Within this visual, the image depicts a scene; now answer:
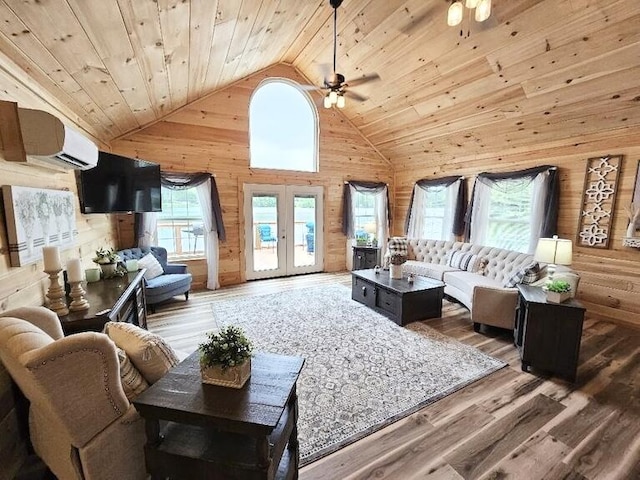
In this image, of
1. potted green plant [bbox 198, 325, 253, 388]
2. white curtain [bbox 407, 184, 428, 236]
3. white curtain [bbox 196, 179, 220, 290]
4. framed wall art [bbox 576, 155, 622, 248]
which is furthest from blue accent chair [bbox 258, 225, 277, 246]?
framed wall art [bbox 576, 155, 622, 248]

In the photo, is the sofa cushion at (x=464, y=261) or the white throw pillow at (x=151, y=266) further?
the sofa cushion at (x=464, y=261)

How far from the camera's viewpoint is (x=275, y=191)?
5859mm

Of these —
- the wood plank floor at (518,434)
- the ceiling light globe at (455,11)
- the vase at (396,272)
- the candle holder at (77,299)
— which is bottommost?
the wood plank floor at (518,434)

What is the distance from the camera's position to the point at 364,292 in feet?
14.4

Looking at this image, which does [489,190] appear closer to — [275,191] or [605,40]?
[605,40]

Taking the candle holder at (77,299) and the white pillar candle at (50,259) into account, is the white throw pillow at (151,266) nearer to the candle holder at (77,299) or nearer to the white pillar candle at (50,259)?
the candle holder at (77,299)

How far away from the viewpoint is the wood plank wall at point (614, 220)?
3607mm

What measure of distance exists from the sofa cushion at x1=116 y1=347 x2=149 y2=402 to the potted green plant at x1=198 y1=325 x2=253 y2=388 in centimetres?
34

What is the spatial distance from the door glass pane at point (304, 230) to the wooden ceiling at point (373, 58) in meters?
2.29

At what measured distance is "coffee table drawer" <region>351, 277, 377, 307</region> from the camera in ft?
13.8

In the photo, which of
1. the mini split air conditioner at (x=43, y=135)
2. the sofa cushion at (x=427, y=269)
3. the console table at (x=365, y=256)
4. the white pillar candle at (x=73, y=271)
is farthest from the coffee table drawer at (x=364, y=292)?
the mini split air conditioner at (x=43, y=135)

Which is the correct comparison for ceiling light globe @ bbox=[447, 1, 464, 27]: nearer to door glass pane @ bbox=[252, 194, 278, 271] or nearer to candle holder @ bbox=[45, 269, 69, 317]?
candle holder @ bbox=[45, 269, 69, 317]

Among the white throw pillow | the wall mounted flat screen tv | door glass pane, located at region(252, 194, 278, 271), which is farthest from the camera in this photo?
door glass pane, located at region(252, 194, 278, 271)

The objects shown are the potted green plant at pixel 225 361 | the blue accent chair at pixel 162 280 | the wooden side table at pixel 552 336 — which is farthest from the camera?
the blue accent chair at pixel 162 280
